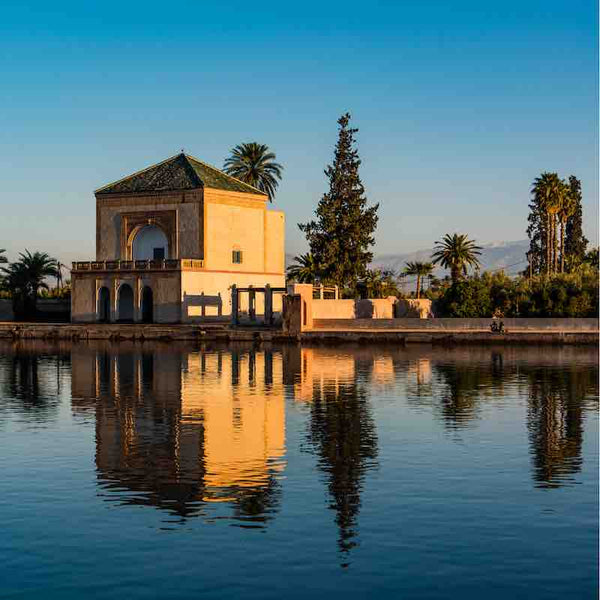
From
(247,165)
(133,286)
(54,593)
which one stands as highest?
(247,165)

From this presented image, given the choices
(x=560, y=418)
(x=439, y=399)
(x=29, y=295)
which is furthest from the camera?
(x=29, y=295)

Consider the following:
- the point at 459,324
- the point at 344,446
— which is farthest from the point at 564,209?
the point at 344,446

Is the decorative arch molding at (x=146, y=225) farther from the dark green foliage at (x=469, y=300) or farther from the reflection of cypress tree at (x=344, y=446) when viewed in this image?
the reflection of cypress tree at (x=344, y=446)

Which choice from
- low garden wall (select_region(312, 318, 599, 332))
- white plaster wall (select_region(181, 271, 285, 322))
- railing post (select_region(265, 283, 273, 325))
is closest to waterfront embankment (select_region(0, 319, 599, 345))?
low garden wall (select_region(312, 318, 599, 332))

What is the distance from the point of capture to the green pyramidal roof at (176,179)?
74000 mm

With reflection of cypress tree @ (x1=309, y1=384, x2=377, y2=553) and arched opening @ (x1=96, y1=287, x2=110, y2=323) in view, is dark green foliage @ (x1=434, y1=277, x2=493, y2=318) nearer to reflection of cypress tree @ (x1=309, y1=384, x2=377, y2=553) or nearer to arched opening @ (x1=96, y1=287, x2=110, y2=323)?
arched opening @ (x1=96, y1=287, x2=110, y2=323)

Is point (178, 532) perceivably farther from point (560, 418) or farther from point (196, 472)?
point (560, 418)

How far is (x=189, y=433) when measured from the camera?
24.6 metres

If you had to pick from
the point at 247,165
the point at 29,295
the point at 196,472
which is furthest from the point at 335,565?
the point at 247,165

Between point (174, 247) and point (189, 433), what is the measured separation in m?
50.1

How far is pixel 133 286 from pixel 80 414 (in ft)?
145

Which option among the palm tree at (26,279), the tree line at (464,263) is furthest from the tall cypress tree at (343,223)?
the palm tree at (26,279)

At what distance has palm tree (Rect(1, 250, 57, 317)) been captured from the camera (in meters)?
83.1

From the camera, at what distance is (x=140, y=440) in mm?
23469
